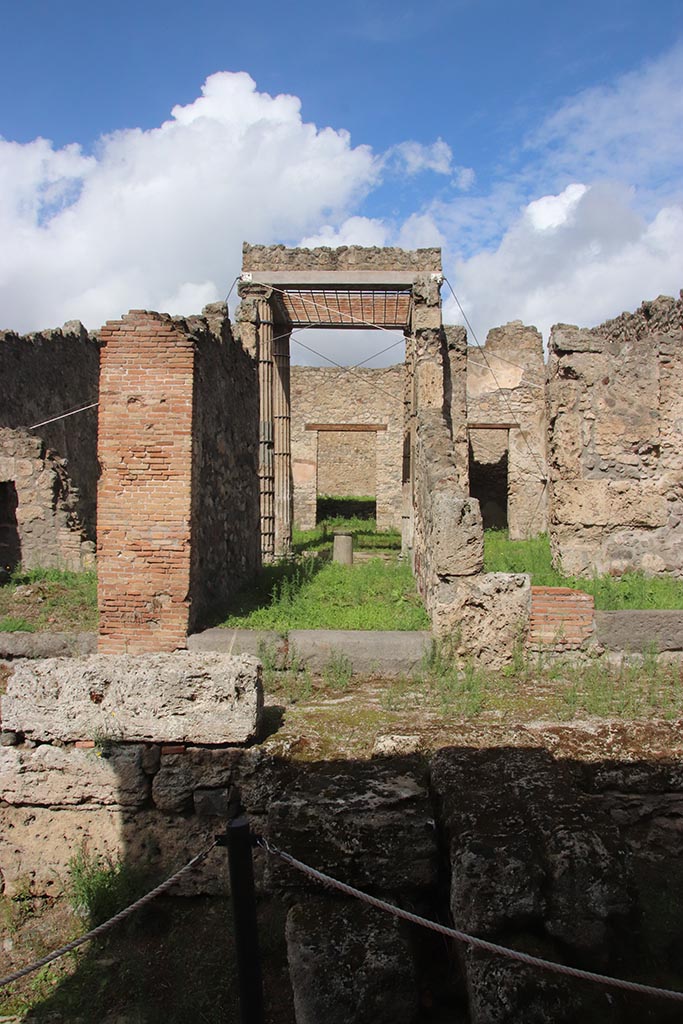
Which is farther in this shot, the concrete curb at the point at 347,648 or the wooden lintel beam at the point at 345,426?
the wooden lintel beam at the point at 345,426

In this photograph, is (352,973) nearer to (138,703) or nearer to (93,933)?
(93,933)

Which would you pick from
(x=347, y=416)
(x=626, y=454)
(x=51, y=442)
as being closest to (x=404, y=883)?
(x=626, y=454)

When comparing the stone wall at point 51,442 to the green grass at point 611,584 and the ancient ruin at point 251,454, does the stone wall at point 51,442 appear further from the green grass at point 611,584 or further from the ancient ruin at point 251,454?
the green grass at point 611,584

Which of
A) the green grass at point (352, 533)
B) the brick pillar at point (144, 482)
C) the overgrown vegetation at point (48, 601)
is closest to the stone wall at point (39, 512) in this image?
the overgrown vegetation at point (48, 601)

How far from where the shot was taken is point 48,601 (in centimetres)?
810

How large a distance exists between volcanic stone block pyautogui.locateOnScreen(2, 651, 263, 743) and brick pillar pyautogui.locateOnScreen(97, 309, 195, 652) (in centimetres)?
186

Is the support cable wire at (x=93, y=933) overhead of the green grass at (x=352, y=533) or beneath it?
beneath

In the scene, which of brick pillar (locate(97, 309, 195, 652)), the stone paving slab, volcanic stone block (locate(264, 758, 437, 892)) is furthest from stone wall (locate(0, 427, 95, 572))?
volcanic stone block (locate(264, 758, 437, 892))

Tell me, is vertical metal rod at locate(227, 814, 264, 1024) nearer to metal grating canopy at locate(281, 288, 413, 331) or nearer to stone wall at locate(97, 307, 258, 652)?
stone wall at locate(97, 307, 258, 652)

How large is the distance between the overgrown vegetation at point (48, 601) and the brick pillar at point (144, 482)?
1.01 meters

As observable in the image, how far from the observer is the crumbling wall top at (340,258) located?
13.6m

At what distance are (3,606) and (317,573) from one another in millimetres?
4066

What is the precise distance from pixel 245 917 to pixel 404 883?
0.82 m

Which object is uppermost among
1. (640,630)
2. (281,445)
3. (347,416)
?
(347,416)
